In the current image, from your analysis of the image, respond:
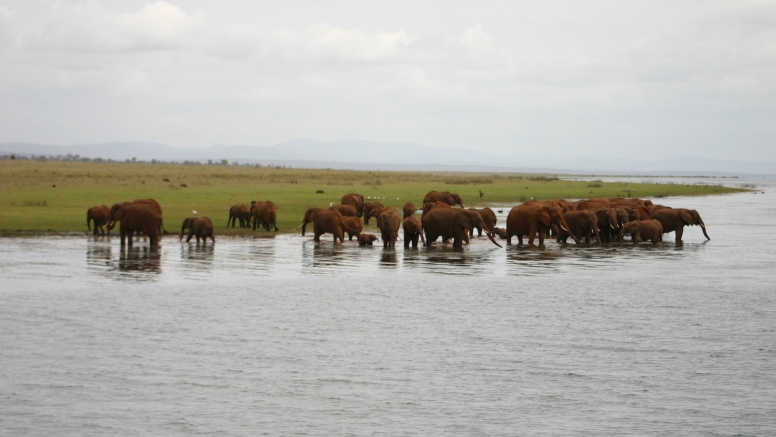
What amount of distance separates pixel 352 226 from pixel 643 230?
10886 mm

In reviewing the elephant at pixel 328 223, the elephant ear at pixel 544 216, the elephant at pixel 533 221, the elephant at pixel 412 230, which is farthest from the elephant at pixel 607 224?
the elephant at pixel 328 223

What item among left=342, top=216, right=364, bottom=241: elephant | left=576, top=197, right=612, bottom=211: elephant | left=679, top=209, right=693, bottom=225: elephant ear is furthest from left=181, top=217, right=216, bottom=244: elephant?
left=679, top=209, right=693, bottom=225: elephant ear

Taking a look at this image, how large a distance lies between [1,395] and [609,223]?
83.7ft

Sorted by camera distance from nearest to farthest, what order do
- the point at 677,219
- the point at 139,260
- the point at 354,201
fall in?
1. the point at 139,260
2. the point at 677,219
3. the point at 354,201

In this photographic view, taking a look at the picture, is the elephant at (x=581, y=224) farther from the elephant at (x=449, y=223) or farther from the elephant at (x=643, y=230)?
the elephant at (x=449, y=223)

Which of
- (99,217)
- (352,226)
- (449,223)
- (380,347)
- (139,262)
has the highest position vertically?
(449,223)

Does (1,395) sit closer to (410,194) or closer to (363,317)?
(363,317)

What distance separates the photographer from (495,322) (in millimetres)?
16906

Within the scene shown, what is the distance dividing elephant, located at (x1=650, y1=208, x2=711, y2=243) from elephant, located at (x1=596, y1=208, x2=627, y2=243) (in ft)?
8.45

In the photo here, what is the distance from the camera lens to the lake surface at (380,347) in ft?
36.1

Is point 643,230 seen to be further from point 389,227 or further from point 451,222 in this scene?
point 389,227

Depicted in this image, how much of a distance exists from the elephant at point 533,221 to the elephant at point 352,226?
5.37 m

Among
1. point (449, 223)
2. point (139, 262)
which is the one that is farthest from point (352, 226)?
point (139, 262)

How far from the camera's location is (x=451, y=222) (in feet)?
98.0
